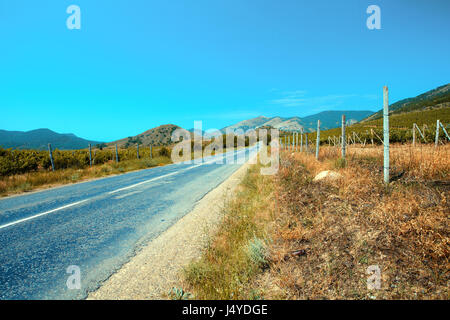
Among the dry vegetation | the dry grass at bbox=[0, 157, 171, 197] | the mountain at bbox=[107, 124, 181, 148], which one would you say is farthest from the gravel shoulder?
the mountain at bbox=[107, 124, 181, 148]

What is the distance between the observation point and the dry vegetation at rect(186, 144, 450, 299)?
6.38 feet

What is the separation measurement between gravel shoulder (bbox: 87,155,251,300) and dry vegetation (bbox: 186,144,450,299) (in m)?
0.32

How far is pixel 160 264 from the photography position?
2.91 meters

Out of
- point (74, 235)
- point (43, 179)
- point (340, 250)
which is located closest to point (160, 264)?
point (74, 235)

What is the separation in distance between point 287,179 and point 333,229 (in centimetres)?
357

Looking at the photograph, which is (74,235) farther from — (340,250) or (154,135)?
(154,135)

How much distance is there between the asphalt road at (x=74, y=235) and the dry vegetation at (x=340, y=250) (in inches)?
54.9

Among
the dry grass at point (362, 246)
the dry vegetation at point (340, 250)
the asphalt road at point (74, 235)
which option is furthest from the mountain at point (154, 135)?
the dry grass at point (362, 246)

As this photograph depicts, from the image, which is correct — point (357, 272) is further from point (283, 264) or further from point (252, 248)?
point (252, 248)

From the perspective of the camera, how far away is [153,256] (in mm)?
3107

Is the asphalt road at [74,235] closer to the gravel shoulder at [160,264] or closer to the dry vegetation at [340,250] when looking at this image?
the gravel shoulder at [160,264]

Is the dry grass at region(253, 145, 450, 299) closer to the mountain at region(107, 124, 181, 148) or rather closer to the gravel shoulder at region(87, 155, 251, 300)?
the gravel shoulder at region(87, 155, 251, 300)

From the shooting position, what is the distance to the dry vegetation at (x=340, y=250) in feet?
6.38
